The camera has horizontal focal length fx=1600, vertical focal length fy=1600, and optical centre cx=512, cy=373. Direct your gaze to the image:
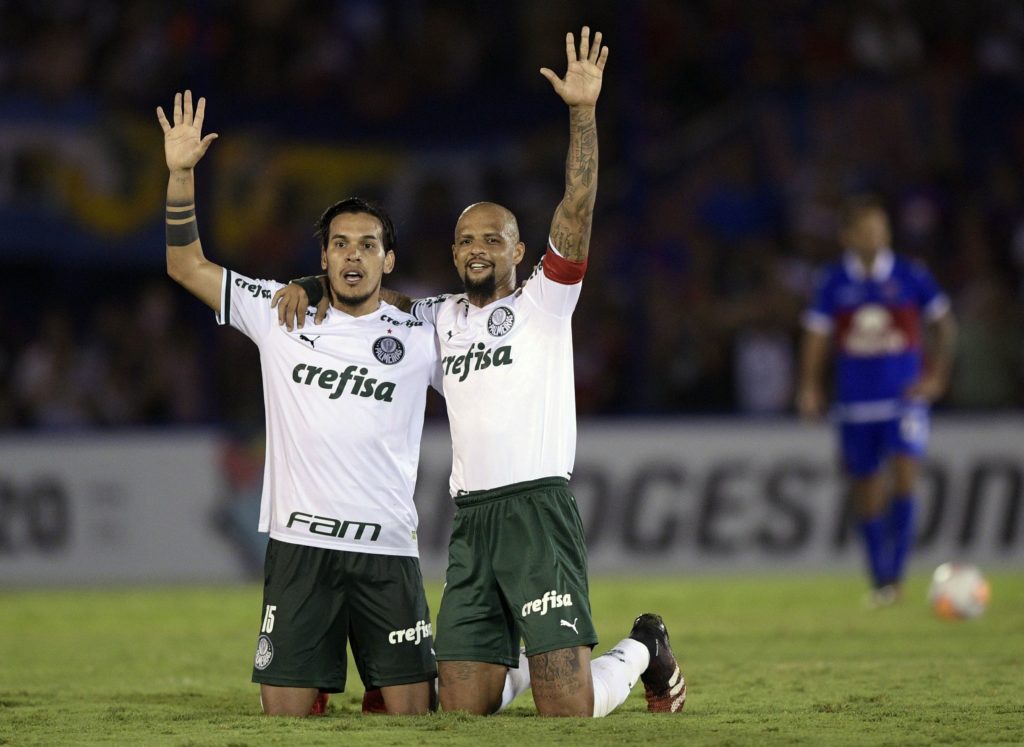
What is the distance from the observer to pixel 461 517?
20.2ft

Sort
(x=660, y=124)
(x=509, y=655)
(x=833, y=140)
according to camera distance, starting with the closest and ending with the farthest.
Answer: (x=509, y=655) < (x=833, y=140) < (x=660, y=124)

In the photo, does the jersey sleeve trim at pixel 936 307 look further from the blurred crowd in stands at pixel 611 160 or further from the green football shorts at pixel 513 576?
Result: the green football shorts at pixel 513 576

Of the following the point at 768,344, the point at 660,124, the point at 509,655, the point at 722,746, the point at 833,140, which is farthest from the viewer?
the point at 660,124

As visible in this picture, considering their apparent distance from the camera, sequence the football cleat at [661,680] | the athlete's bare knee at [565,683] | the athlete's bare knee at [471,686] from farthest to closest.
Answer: the football cleat at [661,680] < the athlete's bare knee at [471,686] < the athlete's bare knee at [565,683]

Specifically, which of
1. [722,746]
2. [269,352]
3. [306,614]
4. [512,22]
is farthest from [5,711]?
[512,22]

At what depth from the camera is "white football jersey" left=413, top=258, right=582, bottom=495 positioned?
6098mm

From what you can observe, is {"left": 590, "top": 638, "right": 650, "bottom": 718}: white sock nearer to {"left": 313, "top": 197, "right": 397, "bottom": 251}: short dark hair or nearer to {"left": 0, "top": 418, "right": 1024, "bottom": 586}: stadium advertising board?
{"left": 313, "top": 197, "right": 397, "bottom": 251}: short dark hair

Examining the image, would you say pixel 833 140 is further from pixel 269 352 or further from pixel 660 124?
pixel 269 352

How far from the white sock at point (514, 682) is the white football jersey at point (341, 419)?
622 mm

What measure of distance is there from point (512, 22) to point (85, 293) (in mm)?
5198

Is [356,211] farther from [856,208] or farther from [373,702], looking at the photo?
[856,208]

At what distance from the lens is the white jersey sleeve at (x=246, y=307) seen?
6398 mm

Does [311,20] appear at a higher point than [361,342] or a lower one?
higher

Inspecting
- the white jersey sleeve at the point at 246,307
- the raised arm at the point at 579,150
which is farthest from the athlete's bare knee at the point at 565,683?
the white jersey sleeve at the point at 246,307
